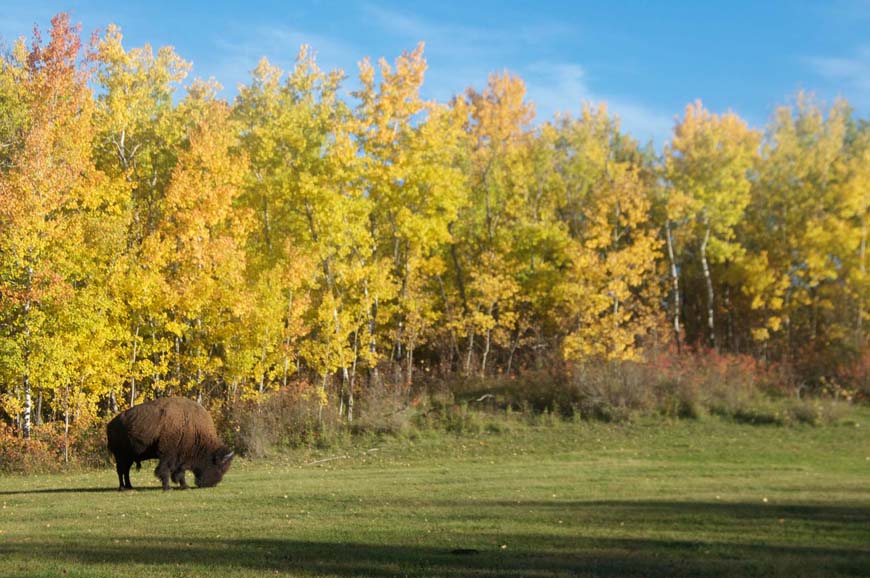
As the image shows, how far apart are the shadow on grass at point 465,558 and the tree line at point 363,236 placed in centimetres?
1668

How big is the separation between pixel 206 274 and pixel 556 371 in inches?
547

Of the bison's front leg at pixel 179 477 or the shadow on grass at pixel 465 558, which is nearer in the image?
the shadow on grass at pixel 465 558

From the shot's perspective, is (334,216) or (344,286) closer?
(334,216)

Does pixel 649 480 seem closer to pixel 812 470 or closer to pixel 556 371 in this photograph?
pixel 812 470

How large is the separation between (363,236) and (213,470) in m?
14.8

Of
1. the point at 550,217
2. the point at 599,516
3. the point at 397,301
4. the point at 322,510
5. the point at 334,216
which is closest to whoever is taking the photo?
the point at 599,516

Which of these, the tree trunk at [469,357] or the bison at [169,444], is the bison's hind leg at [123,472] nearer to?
the bison at [169,444]

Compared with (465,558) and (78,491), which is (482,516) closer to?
(465,558)

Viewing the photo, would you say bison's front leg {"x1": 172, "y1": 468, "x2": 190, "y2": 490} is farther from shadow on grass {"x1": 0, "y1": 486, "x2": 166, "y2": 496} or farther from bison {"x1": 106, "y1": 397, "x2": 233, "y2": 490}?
shadow on grass {"x1": 0, "y1": 486, "x2": 166, "y2": 496}

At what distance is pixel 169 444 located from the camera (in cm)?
1806

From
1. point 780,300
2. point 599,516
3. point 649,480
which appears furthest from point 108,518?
point 780,300

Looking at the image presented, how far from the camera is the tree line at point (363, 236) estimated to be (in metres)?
27.4

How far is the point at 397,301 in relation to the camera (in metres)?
37.2

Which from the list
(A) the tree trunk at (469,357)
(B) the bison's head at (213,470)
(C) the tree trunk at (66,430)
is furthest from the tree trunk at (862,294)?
(C) the tree trunk at (66,430)
